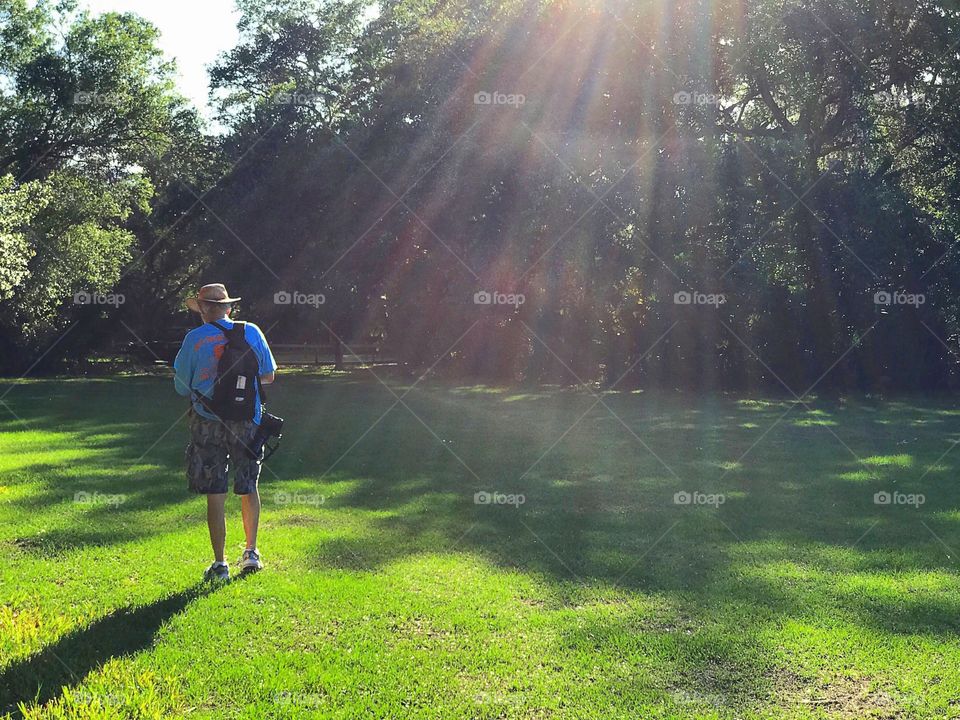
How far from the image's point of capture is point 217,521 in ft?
21.2

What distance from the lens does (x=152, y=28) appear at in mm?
31047

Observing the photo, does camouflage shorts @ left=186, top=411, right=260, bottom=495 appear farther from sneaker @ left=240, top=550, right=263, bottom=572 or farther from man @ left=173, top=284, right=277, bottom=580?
sneaker @ left=240, top=550, right=263, bottom=572

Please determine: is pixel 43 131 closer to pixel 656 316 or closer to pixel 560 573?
pixel 656 316

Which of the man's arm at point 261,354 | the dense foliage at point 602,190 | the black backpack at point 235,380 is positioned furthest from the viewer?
the dense foliage at point 602,190

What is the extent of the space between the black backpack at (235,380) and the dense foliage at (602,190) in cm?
1730

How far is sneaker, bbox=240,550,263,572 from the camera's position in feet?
22.2

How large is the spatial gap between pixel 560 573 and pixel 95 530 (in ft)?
14.1

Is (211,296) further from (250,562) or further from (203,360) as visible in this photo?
(250,562)

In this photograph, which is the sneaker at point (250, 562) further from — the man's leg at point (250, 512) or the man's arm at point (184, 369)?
the man's arm at point (184, 369)

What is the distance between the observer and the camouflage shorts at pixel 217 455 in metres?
6.44

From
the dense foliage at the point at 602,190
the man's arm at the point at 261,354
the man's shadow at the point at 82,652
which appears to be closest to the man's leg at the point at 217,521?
the man's shadow at the point at 82,652

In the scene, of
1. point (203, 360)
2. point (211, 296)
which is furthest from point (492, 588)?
point (211, 296)

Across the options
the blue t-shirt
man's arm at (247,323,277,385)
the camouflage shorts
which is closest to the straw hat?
the blue t-shirt

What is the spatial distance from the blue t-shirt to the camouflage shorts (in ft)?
0.31
